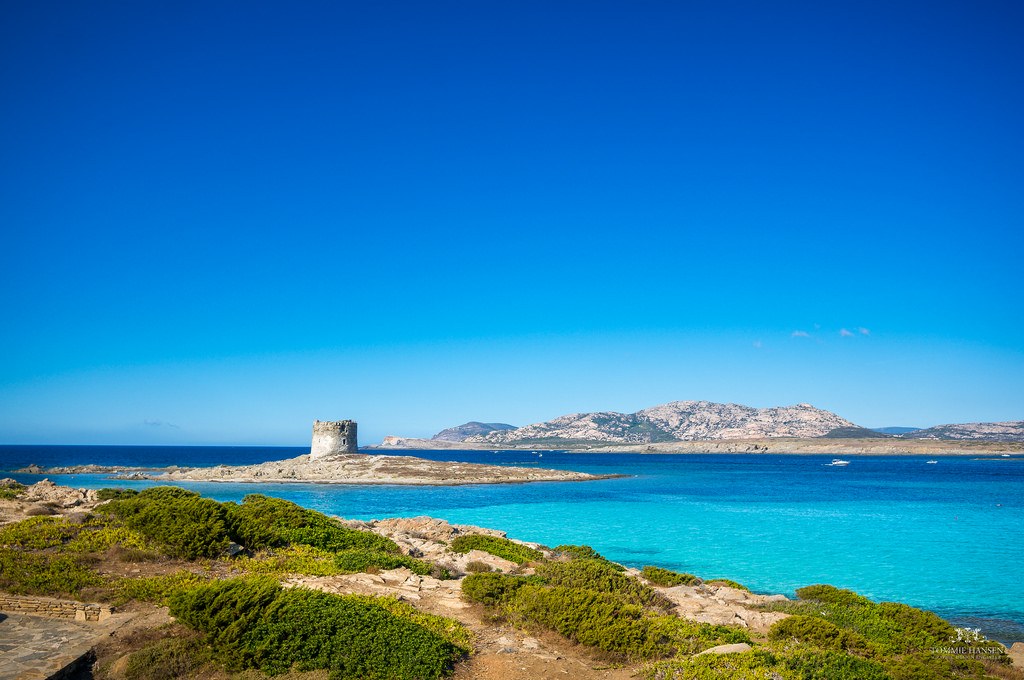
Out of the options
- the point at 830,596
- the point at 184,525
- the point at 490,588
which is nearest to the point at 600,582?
the point at 490,588

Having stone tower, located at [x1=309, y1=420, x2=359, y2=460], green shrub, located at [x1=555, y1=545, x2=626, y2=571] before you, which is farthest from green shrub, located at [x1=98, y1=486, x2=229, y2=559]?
stone tower, located at [x1=309, y1=420, x2=359, y2=460]

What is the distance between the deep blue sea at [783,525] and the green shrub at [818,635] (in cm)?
906

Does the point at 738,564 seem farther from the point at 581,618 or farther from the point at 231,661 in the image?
the point at 231,661

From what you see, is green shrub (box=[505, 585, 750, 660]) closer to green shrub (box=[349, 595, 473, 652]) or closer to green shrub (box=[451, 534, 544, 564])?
green shrub (box=[349, 595, 473, 652])

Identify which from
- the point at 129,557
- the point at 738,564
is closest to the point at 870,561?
the point at 738,564

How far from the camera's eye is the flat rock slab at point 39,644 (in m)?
7.88

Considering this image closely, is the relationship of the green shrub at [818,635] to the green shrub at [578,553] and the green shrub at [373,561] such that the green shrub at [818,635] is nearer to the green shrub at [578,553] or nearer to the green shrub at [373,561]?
the green shrub at [373,561]

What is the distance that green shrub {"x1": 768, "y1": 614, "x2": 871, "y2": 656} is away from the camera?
11.1 meters

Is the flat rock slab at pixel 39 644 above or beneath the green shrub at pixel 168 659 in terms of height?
above

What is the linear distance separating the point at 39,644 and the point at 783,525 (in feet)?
129

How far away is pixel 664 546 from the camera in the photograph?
103ft

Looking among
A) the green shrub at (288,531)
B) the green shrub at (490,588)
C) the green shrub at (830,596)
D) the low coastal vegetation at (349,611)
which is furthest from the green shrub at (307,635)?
the green shrub at (830,596)

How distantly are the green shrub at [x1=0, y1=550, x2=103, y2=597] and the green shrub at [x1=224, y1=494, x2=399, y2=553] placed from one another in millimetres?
3723

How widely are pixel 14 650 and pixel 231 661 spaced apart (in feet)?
9.85
